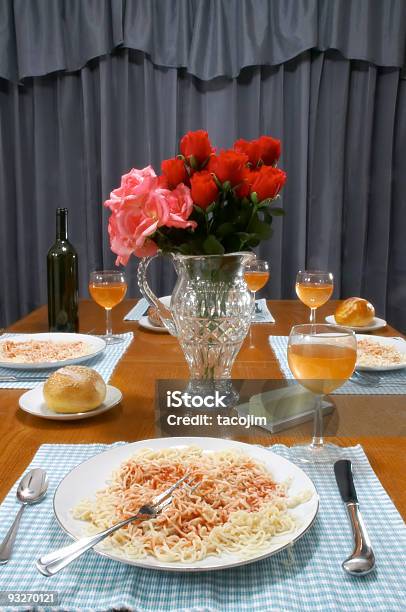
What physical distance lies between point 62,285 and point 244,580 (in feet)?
3.84

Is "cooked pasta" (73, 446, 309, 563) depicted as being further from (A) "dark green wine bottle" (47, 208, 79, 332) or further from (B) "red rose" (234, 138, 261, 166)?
(A) "dark green wine bottle" (47, 208, 79, 332)

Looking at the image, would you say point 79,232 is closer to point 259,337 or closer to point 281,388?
point 259,337

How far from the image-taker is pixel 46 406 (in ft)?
3.35

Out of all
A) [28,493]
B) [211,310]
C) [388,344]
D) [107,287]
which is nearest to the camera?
[28,493]

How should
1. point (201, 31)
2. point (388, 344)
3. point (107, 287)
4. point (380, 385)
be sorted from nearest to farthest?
point (380, 385)
point (388, 344)
point (107, 287)
point (201, 31)

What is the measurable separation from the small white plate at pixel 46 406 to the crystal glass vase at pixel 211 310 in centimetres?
15

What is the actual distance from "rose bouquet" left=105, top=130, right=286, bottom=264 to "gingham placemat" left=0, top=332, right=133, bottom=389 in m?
0.35

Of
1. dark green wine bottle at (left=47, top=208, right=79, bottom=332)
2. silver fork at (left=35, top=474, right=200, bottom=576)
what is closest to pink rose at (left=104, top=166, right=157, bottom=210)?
silver fork at (left=35, top=474, right=200, bottom=576)

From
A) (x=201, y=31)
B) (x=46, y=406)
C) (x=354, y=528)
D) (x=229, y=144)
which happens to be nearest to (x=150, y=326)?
A: (x=46, y=406)

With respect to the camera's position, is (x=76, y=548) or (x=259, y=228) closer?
(x=76, y=548)

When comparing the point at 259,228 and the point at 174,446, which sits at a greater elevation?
the point at 259,228

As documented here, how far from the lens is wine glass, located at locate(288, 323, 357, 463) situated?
2.82 feet

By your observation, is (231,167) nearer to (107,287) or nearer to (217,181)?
(217,181)

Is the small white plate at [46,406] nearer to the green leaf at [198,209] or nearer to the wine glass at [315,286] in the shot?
the green leaf at [198,209]
